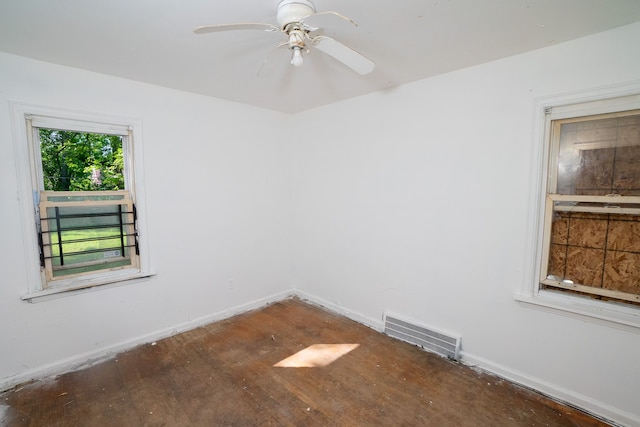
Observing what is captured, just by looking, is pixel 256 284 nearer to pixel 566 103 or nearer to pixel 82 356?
pixel 82 356

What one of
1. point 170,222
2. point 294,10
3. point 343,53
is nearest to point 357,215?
point 343,53

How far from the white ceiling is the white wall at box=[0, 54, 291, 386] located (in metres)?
0.27

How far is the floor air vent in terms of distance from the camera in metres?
2.50

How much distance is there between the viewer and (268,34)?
1.79 m

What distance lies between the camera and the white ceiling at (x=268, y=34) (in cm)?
152

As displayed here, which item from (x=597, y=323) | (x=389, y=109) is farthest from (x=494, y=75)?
(x=597, y=323)

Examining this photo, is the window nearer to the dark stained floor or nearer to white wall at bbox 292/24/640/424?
white wall at bbox 292/24/640/424

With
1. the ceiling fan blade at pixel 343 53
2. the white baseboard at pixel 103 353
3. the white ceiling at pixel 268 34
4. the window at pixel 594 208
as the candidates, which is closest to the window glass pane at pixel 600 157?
the window at pixel 594 208

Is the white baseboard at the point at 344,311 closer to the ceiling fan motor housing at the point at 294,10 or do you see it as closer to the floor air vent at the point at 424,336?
the floor air vent at the point at 424,336

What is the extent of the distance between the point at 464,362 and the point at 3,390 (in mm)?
3525

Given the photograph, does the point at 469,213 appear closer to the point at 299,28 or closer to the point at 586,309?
the point at 586,309

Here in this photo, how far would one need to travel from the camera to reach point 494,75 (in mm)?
2201

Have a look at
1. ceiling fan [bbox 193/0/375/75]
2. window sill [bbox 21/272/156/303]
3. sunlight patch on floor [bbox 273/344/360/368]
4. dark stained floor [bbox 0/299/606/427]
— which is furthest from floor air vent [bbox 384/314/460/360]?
window sill [bbox 21/272/156/303]

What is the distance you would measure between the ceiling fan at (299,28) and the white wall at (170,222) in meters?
1.63
